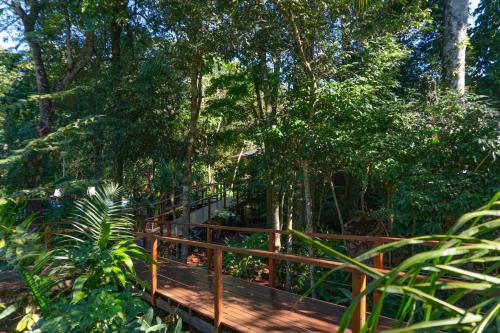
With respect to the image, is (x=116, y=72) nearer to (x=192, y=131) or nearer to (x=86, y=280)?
(x=192, y=131)

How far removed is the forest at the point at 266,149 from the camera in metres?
3.81

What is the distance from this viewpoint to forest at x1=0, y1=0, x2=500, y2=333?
381 cm

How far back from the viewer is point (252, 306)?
4215 millimetres

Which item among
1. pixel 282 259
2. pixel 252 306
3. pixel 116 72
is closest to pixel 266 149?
pixel 252 306

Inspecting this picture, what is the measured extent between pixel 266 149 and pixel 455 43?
4.00 metres

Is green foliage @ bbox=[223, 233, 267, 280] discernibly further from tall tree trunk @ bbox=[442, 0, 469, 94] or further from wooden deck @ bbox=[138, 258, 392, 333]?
tall tree trunk @ bbox=[442, 0, 469, 94]

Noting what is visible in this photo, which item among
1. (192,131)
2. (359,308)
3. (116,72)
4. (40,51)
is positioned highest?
(40,51)

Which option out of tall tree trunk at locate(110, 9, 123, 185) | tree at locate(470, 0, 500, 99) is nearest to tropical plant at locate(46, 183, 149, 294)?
tall tree trunk at locate(110, 9, 123, 185)

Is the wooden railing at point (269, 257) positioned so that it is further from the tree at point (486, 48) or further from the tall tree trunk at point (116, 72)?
the tree at point (486, 48)

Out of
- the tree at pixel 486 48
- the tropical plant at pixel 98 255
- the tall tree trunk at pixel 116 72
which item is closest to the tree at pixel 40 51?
the tall tree trunk at pixel 116 72

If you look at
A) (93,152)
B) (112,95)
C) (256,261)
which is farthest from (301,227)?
(93,152)

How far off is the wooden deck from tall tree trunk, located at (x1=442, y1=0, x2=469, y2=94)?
5043 millimetres

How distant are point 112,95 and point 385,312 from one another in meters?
6.88

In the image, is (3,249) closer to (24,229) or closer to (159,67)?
(24,229)
